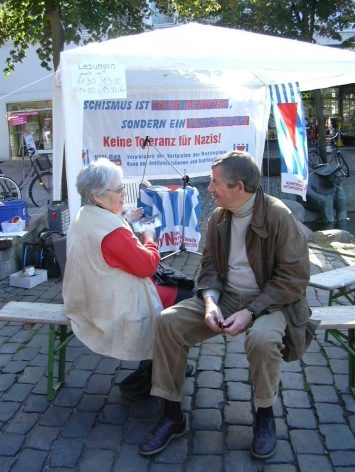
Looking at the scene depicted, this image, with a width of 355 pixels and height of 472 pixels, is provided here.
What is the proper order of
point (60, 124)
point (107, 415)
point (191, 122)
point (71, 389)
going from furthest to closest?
1. point (191, 122)
2. point (60, 124)
3. point (71, 389)
4. point (107, 415)

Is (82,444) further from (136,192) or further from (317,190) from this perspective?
(317,190)

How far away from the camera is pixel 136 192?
6.91 meters

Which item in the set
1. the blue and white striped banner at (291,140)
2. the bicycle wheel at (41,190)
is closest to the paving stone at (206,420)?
the blue and white striped banner at (291,140)

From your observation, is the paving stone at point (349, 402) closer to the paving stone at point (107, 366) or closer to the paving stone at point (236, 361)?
the paving stone at point (236, 361)

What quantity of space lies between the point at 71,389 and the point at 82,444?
0.60 m

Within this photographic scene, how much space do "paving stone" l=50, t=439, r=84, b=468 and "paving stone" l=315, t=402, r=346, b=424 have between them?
127 centimetres

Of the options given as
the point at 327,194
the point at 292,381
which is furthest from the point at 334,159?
the point at 292,381

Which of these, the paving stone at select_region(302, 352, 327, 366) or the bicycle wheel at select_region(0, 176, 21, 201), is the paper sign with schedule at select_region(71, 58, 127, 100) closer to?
the paving stone at select_region(302, 352, 327, 366)

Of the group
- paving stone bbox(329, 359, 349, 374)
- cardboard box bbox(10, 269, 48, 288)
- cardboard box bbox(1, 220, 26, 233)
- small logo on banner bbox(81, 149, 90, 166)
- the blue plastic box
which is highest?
small logo on banner bbox(81, 149, 90, 166)

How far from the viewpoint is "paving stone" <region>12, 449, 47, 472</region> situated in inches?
105

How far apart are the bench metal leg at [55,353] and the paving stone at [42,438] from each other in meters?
0.30

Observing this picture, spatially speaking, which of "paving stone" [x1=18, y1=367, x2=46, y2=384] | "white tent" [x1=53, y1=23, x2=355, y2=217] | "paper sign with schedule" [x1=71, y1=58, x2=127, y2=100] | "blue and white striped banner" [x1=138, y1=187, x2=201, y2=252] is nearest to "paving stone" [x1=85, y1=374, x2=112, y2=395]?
"paving stone" [x1=18, y1=367, x2=46, y2=384]

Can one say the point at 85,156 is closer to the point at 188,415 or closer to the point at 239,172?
the point at 239,172

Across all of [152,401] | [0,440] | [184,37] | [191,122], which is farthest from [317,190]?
[0,440]
